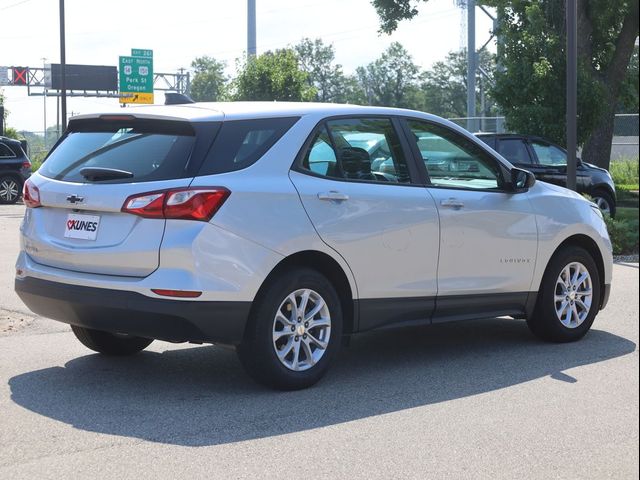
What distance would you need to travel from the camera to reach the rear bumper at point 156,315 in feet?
18.7

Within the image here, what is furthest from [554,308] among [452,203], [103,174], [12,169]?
[12,169]

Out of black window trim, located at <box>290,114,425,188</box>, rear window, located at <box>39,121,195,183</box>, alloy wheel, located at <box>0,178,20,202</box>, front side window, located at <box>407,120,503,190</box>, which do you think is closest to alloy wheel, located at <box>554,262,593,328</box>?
front side window, located at <box>407,120,503,190</box>

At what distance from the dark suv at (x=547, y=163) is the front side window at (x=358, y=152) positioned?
1228 centimetres

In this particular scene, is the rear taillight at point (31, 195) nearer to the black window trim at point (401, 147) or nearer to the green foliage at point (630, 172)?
the black window trim at point (401, 147)

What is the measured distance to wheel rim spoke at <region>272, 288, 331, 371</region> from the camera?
6.11 m

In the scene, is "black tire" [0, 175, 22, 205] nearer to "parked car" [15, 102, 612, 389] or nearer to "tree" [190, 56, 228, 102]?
"parked car" [15, 102, 612, 389]

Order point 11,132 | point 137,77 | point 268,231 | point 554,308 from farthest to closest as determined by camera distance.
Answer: point 11,132 → point 137,77 → point 554,308 → point 268,231

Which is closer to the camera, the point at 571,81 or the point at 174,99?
the point at 174,99

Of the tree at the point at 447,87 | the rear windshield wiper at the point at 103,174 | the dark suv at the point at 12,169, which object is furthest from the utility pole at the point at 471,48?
the tree at the point at 447,87

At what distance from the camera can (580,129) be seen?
22.0 metres

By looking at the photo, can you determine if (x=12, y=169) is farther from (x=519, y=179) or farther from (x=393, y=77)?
(x=393, y=77)

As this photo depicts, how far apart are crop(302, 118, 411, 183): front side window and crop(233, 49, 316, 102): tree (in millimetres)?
38287

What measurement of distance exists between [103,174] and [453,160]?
253cm

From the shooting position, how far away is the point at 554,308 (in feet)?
25.2
